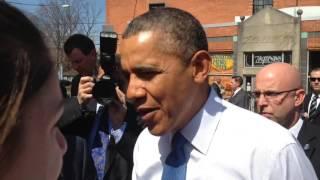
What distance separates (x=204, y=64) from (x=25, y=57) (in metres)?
1.37

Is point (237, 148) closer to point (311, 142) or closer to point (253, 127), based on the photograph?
point (253, 127)

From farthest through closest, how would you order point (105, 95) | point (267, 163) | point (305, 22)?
1. point (305, 22)
2. point (105, 95)
3. point (267, 163)

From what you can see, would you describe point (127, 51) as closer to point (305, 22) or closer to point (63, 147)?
point (63, 147)

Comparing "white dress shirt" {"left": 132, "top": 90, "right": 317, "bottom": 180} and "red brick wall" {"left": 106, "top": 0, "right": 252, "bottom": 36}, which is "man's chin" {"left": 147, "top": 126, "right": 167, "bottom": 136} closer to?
"white dress shirt" {"left": 132, "top": 90, "right": 317, "bottom": 180}

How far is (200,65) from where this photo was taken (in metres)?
2.17

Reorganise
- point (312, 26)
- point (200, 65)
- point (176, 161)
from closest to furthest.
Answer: point (176, 161), point (200, 65), point (312, 26)

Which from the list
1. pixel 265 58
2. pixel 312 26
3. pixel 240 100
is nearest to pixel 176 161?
pixel 240 100

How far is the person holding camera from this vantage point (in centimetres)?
324

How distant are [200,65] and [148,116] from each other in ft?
1.01

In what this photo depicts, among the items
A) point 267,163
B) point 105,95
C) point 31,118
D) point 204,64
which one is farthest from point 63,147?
point 105,95

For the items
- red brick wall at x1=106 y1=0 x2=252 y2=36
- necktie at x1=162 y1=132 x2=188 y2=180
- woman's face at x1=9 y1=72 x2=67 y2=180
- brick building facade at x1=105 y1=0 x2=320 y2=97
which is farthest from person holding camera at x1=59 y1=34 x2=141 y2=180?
red brick wall at x1=106 y1=0 x2=252 y2=36

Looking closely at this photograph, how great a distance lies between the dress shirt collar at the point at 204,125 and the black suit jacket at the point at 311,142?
1.63 metres

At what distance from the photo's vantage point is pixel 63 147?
3.41 ft

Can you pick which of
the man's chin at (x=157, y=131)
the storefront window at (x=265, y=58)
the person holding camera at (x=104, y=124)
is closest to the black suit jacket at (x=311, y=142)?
the person holding camera at (x=104, y=124)
